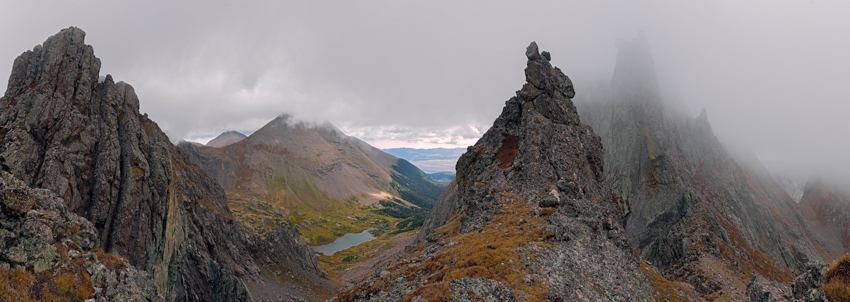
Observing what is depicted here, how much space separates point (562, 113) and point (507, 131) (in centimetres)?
1011

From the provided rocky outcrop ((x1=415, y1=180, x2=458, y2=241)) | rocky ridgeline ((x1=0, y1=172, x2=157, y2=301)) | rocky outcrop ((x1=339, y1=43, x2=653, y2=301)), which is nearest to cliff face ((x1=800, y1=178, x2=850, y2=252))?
rocky outcrop ((x1=415, y1=180, x2=458, y2=241))

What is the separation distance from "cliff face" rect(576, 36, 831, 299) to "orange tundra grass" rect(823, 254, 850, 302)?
66.6m

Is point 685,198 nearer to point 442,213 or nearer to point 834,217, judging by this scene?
point 442,213

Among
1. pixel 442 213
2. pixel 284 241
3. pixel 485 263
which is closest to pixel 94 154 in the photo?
pixel 485 263

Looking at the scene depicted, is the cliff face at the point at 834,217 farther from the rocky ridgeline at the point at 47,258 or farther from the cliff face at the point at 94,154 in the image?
the cliff face at the point at 94,154

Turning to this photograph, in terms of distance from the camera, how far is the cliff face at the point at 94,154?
117ft

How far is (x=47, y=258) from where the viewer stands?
14.1 metres

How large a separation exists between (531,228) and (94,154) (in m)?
57.1

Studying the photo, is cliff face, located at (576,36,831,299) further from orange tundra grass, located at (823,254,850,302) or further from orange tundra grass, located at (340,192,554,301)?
orange tundra grass, located at (823,254,850,302)

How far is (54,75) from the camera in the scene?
40.6 metres

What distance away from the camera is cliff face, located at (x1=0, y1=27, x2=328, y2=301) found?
35562 millimetres

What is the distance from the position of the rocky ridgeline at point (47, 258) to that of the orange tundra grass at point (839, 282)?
33.7 m

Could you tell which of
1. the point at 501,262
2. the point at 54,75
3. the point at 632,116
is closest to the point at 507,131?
the point at 501,262

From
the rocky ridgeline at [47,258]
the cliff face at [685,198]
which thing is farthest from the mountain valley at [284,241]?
the cliff face at [685,198]
